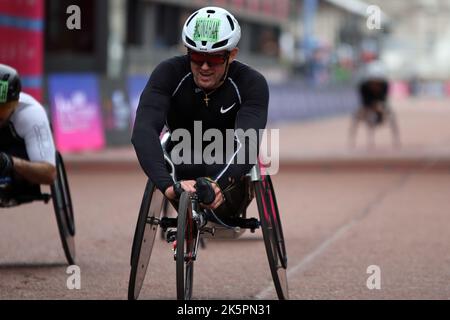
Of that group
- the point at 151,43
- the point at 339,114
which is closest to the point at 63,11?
the point at 151,43

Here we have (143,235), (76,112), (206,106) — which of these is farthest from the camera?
(76,112)

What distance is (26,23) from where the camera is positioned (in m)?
19.6

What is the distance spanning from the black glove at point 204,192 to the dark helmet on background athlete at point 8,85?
225 centimetres

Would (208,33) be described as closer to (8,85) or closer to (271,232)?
→ (271,232)

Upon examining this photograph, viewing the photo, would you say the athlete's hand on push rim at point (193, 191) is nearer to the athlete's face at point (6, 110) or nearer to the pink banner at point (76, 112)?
the athlete's face at point (6, 110)

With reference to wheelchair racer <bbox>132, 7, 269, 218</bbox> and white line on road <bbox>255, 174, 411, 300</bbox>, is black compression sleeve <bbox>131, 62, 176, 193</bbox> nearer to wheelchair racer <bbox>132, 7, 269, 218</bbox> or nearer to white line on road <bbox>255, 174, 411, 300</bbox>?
wheelchair racer <bbox>132, 7, 269, 218</bbox>

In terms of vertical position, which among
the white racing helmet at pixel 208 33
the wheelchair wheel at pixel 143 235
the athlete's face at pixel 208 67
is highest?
the white racing helmet at pixel 208 33

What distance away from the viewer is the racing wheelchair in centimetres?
601

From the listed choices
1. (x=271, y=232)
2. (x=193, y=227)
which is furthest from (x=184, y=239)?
(x=271, y=232)

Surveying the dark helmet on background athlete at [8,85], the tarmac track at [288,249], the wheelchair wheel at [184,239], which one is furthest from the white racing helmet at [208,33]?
the dark helmet on background athlete at [8,85]

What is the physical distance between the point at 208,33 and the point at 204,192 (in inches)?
33.7

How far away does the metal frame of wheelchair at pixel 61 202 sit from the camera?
8.19m

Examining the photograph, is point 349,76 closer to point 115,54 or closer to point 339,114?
point 339,114

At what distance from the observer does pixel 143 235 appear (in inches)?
246
